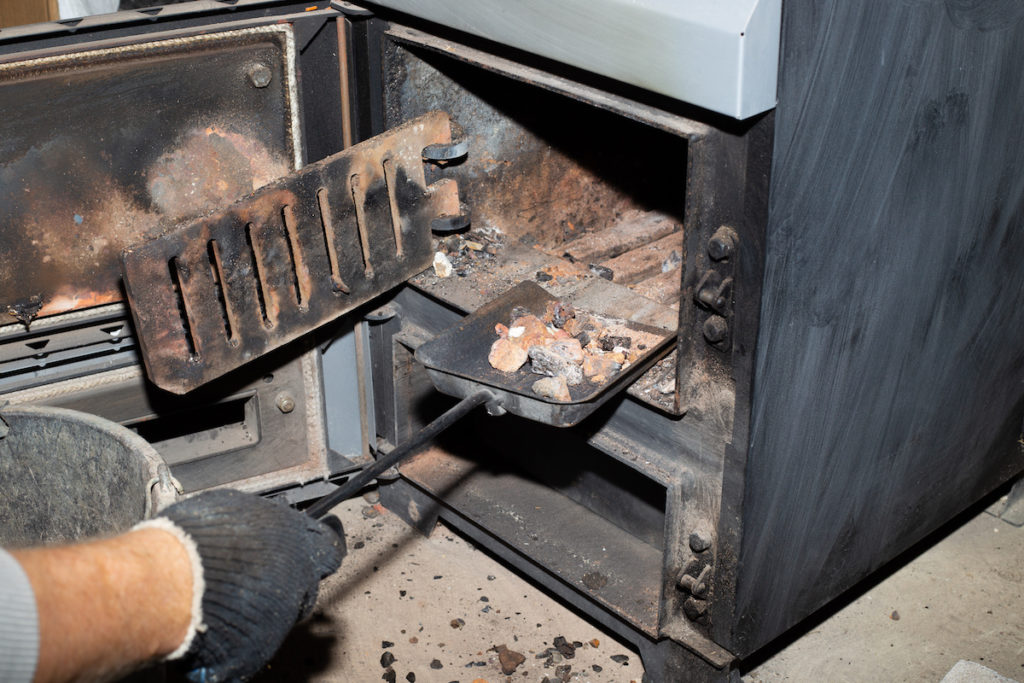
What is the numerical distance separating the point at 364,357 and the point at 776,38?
1.31 m

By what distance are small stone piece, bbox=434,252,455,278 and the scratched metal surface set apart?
0.82 meters

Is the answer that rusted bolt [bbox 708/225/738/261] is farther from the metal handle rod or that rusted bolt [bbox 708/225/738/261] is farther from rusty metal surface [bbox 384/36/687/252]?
rusty metal surface [bbox 384/36/687/252]

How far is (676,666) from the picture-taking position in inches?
88.8

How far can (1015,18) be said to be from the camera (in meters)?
1.86

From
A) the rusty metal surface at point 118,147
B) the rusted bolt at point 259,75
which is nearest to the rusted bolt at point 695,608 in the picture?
the rusty metal surface at point 118,147

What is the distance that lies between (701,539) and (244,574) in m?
0.88

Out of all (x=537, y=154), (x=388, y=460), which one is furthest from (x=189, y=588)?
(x=537, y=154)

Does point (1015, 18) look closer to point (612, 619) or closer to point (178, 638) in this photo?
point (612, 619)

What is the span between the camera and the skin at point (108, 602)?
134cm

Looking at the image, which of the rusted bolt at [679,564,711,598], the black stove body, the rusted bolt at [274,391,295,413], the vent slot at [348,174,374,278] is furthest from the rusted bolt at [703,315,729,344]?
the rusted bolt at [274,391,295,413]

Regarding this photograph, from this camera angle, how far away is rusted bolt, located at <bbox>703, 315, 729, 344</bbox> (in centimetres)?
182

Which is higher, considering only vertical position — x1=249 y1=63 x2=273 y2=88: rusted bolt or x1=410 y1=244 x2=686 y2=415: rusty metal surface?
x1=249 y1=63 x2=273 y2=88: rusted bolt

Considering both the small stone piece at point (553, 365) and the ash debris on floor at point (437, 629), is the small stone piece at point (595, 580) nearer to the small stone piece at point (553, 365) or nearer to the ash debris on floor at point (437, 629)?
the ash debris on floor at point (437, 629)

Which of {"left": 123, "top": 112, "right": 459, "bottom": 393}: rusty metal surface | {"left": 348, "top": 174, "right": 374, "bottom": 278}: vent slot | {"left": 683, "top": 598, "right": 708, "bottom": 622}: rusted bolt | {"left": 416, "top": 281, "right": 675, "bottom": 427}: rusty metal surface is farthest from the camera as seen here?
{"left": 348, "top": 174, "right": 374, "bottom": 278}: vent slot
